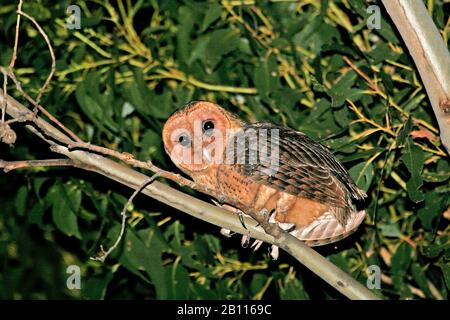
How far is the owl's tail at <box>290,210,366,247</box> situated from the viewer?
269 centimetres

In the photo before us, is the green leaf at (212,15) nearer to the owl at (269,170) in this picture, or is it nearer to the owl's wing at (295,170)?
the owl at (269,170)

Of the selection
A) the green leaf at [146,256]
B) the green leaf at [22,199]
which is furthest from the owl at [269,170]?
the green leaf at [22,199]

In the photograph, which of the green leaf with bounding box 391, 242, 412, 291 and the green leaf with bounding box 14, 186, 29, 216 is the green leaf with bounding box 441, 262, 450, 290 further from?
the green leaf with bounding box 14, 186, 29, 216

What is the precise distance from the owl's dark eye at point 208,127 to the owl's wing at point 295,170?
0.33 ft

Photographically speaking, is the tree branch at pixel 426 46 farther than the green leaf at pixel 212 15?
No

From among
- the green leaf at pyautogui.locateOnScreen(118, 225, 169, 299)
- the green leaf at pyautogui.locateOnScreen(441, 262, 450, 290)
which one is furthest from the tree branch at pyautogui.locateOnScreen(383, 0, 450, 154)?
the green leaf at pyautogui.locateOnScreen(118, 225, 169, 299)

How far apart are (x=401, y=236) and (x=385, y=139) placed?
0.47 meters

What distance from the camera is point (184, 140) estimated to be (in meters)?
2.59

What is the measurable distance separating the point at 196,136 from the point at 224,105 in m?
0.65

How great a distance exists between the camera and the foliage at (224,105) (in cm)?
294

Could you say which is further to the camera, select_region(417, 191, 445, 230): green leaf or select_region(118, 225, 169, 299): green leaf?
select_region(118, 225, 169, 299): green leaf

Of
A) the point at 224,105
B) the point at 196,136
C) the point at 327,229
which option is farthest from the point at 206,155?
the point at 224,105

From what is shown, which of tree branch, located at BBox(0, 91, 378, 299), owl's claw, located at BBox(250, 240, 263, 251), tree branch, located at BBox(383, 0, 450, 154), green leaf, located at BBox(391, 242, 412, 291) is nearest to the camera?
tree branch, located at BBox(0, 91, 378, 299)

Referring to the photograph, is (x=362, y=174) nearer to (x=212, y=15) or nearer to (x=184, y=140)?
(x=184, y=140)
